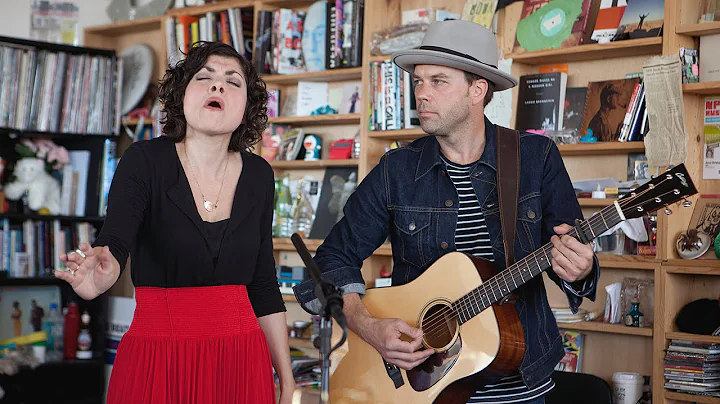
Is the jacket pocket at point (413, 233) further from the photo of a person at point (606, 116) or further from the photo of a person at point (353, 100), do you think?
the photo of a person at point (353, 100)

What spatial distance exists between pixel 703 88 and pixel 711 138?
0.27m

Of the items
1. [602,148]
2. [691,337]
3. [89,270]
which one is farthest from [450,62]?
[691,337]

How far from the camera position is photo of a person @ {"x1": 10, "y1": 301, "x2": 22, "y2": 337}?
460 cm

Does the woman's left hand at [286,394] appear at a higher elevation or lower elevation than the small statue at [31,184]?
lower

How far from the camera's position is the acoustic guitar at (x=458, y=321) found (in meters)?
1.86

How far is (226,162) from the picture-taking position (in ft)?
6.18

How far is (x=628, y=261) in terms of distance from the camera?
3.17 meters

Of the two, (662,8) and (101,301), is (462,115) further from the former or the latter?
(101,301)

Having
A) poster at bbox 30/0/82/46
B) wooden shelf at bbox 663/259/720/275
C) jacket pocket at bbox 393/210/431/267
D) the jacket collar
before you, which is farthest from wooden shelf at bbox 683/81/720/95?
poster at bbox 30/0/82/46

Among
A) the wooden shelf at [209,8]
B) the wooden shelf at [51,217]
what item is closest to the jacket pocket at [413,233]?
the wooden shelf at [209,8]

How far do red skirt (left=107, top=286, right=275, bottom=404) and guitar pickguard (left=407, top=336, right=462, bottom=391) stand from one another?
48 centimetres

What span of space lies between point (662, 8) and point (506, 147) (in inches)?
55.0

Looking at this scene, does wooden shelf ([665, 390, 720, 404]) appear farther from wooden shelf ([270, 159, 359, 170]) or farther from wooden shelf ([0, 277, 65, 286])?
wooden shelf ([0, 277, 65, 286])

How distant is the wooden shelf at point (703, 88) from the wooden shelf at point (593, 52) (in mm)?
212
